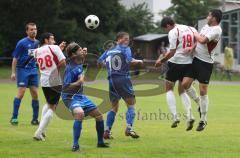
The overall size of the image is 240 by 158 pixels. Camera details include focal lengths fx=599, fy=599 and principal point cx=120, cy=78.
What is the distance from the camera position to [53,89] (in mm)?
13117

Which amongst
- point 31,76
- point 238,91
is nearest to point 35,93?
point 31,76

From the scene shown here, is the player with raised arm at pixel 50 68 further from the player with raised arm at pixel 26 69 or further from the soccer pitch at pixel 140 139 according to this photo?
the player with raised arm at pixel 26 69

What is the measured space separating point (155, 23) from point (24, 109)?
45848 mm

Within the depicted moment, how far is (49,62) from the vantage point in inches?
515

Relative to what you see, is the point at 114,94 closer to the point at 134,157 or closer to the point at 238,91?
the point at 134,157

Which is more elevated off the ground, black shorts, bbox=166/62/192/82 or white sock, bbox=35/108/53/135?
black shorts, bbox=166/62/192/82

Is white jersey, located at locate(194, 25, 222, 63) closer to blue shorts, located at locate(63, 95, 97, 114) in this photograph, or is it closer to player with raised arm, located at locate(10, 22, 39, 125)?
blue shorts, located at locate(63, 95, 97, 114)

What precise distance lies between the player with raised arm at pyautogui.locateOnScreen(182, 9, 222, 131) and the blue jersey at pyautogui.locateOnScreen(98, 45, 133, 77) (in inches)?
54.2

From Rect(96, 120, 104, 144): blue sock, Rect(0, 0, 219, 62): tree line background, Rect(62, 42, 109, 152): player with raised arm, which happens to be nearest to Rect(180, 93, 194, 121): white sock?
Rect(96, 120, 104, 144): blue sock

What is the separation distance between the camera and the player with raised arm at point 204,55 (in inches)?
515

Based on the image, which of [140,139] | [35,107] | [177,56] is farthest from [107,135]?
[35,107]

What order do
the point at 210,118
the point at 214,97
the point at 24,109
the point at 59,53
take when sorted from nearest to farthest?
the point at 59,53 < the point at 210,118 < the point at 24,109 < the point at 214,97

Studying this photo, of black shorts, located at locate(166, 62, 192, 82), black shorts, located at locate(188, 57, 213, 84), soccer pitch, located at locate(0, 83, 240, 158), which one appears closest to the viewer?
soccer pitch, located at locate(0, 83, 240, 158)

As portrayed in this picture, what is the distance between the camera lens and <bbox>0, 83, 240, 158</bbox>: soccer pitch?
11.1 meters
